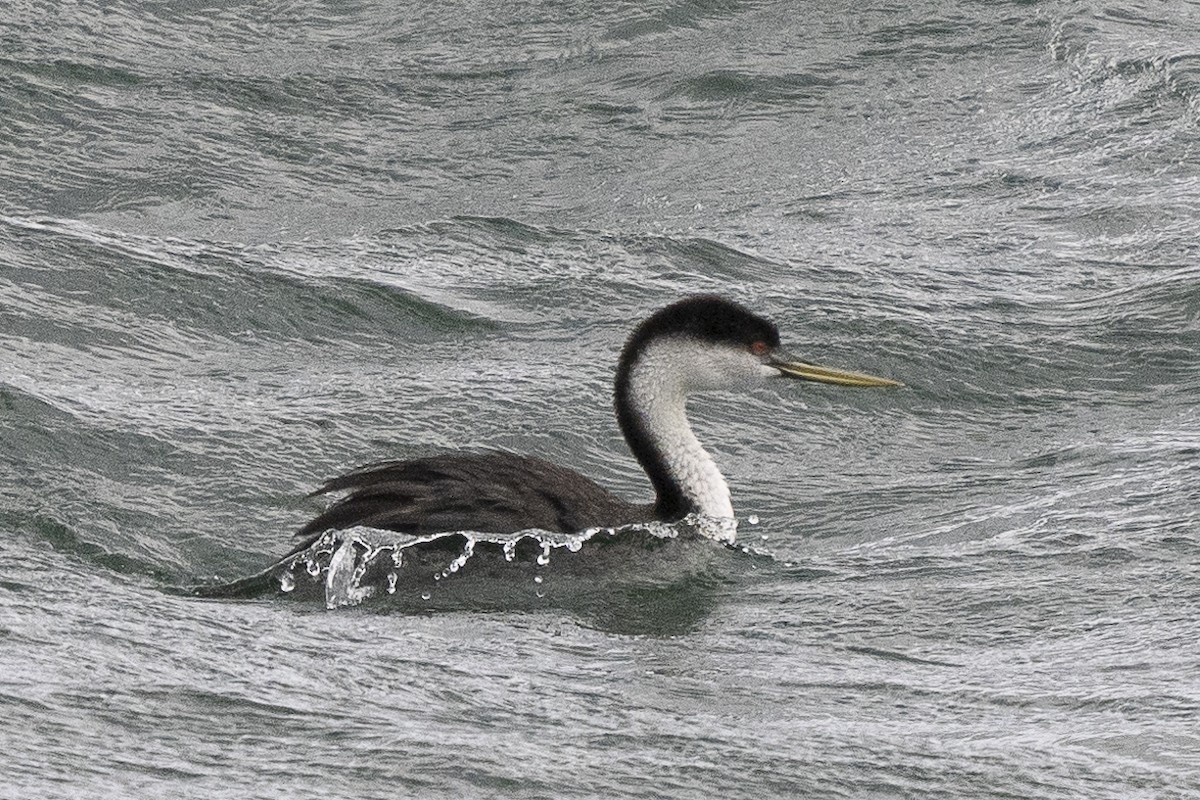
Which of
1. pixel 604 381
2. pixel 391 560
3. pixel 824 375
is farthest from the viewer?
pixel 604 381

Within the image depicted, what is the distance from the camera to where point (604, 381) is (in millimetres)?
10266

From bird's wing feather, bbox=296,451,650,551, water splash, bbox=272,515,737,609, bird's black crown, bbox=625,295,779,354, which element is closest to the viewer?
water splash, bbox=272,515,737,609

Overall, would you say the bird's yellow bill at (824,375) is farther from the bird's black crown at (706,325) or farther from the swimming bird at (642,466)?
the bird's black crown at (706,325)

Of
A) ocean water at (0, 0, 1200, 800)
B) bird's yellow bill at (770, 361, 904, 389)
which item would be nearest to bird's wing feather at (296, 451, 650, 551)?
ocean water at (0, 0, 1200, 800)

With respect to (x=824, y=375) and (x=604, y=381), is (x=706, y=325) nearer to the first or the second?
(x=824, y=375)

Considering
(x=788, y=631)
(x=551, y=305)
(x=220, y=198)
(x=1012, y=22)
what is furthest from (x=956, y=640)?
(x=1012, y=22)

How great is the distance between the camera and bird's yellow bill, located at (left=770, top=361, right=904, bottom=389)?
8.66 m

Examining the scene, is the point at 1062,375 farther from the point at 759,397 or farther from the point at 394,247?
the point at 394,247

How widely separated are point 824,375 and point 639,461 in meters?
0.80

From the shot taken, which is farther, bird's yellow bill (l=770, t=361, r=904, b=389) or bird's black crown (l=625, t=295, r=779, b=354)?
bird's yellow bill (l=770, t=361, r=904, b=389)

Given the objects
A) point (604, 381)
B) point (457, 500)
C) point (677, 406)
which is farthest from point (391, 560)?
point (604, 381)

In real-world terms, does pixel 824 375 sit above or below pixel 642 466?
above

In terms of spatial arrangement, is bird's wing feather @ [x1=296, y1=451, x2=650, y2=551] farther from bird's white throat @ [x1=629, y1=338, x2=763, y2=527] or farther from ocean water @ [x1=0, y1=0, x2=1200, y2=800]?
bird's white throat @ [x1=629, y1=338, x2=763, y2=527]

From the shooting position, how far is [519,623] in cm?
726
